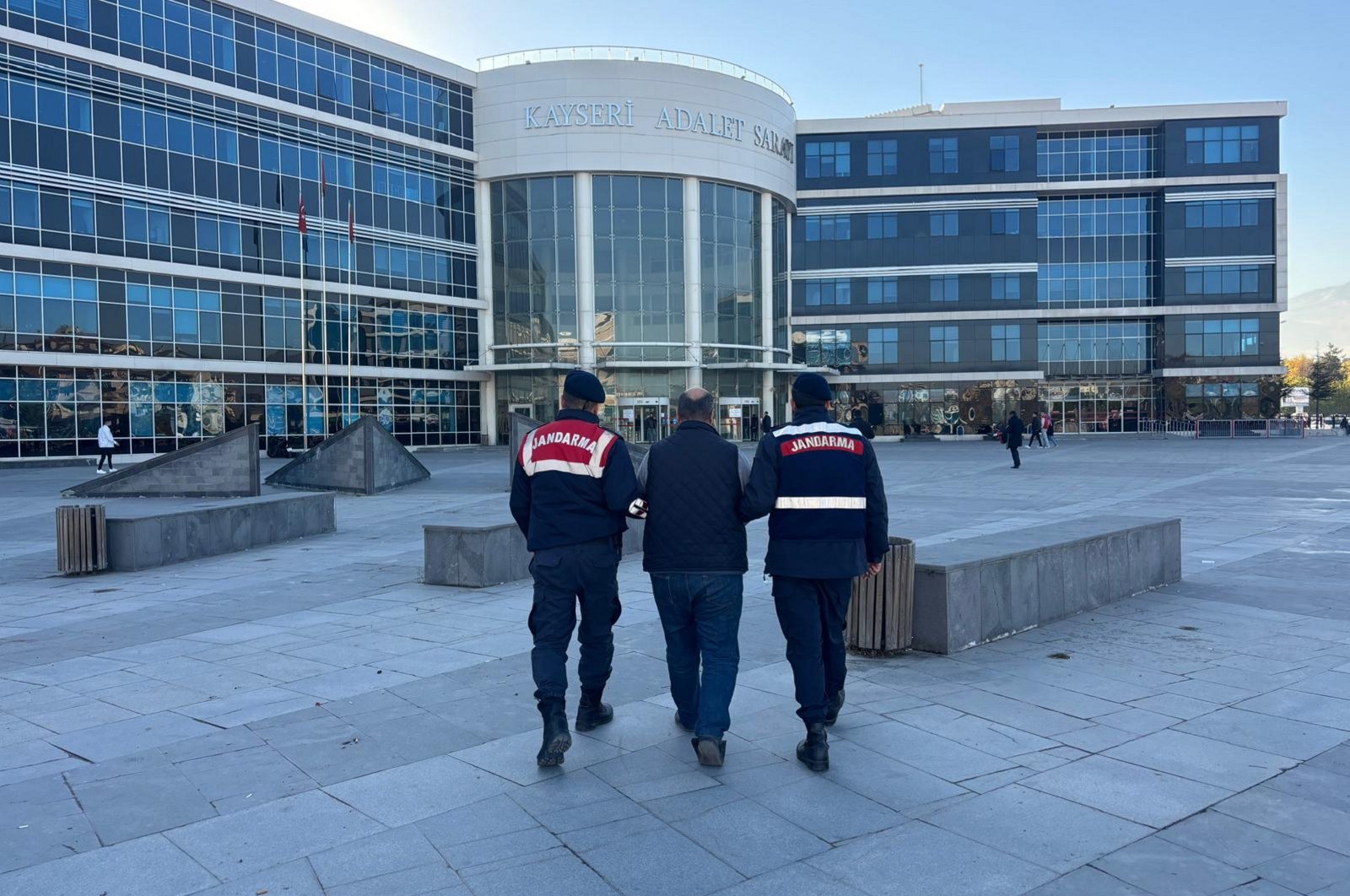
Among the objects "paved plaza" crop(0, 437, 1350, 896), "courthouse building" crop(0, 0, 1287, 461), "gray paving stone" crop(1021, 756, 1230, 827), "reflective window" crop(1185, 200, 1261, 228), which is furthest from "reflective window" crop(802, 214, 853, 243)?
"gray paving stone" crop(1021, 756, 1230, 827)

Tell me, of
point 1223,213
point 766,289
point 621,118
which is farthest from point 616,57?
point 1223,213

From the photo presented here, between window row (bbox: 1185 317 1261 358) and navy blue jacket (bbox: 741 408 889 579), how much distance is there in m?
60.4

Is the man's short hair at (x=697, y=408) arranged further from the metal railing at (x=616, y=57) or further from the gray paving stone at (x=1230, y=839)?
the metal railing at (x=616, y=57)

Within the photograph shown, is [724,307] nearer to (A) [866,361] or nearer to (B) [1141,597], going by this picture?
(A) [866,361]

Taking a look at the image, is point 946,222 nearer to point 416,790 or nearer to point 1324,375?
point 1324,375

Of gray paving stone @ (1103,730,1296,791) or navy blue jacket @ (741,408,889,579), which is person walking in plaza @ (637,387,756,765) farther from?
gray paving stone @ (1103,730,1296,791)

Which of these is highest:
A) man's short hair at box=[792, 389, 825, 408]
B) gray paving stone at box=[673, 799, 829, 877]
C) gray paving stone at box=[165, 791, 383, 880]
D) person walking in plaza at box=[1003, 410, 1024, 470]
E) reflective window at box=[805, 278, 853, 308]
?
reflective window at box=[805, 278, 853, 308]

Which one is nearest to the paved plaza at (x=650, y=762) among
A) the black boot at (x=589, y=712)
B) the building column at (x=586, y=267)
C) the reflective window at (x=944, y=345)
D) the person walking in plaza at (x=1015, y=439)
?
the black boot at (x=589, y=712)

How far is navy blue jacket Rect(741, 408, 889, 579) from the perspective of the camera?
4.95 metres

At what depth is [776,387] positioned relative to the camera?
5591 centimetres

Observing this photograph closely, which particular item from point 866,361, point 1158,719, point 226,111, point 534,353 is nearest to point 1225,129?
point 866,361

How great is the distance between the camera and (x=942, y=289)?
190 feet

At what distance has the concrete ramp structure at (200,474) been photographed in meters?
20.3

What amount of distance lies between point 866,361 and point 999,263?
969 centimetres
